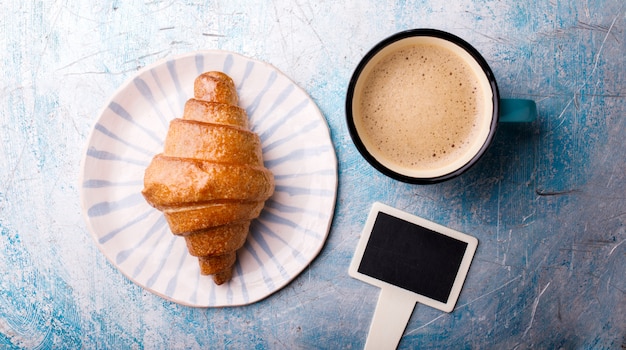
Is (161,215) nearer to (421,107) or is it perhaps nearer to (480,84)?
(421,107)

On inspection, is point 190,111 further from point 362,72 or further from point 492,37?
point 492,37

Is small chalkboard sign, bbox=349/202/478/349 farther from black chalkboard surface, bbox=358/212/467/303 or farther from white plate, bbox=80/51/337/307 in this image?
white plate, bbox=80/51/337/307

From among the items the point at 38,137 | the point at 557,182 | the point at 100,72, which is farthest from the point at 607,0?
the point at 38,137

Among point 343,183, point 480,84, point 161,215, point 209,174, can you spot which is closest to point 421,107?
point 480,84


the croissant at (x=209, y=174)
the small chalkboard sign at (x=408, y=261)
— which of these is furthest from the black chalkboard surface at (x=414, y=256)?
the croissant at (x=209, y=174)

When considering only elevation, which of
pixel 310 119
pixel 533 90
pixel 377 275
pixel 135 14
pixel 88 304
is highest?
pixel 135 14

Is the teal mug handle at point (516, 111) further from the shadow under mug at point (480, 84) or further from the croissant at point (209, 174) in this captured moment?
the croissant at point (209, 174)
